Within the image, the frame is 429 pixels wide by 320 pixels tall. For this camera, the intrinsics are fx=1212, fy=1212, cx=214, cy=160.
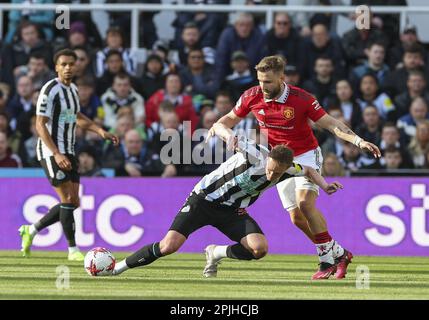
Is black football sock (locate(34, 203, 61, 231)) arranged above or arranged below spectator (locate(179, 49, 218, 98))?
below

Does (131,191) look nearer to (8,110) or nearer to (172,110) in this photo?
(172,110)

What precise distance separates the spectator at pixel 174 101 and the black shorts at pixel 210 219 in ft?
18.5

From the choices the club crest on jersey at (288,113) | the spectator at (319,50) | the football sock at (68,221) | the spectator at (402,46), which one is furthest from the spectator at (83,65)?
the club crest on jersey at (288,113)

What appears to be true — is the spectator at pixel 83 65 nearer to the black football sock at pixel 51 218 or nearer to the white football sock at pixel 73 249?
the black football sock at pixel 51 218

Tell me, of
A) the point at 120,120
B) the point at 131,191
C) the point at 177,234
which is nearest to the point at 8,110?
the point at 120,120

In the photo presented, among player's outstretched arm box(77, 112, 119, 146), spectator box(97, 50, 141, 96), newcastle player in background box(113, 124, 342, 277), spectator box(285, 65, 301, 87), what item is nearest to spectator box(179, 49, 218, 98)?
spectator box(97, 50, 141, 96)

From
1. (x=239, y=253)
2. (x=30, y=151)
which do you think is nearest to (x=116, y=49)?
(x=30, y=151)

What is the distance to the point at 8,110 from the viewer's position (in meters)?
16.4

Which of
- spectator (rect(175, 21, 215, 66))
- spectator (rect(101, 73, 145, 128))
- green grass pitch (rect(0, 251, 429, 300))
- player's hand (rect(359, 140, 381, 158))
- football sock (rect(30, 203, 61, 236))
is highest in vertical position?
spectator (rect(175, 21, 215, 66))

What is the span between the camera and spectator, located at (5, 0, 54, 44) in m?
17.1

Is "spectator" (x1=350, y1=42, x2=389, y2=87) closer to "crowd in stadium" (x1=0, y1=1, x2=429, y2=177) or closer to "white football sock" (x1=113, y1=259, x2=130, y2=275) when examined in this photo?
"crowd in stadium" (x1=0, y1=1, x2=429, y2=177)

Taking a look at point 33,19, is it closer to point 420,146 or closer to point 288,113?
point 420,146

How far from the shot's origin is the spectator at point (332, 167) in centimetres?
1528

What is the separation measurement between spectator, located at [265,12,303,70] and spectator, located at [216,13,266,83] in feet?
0.40
